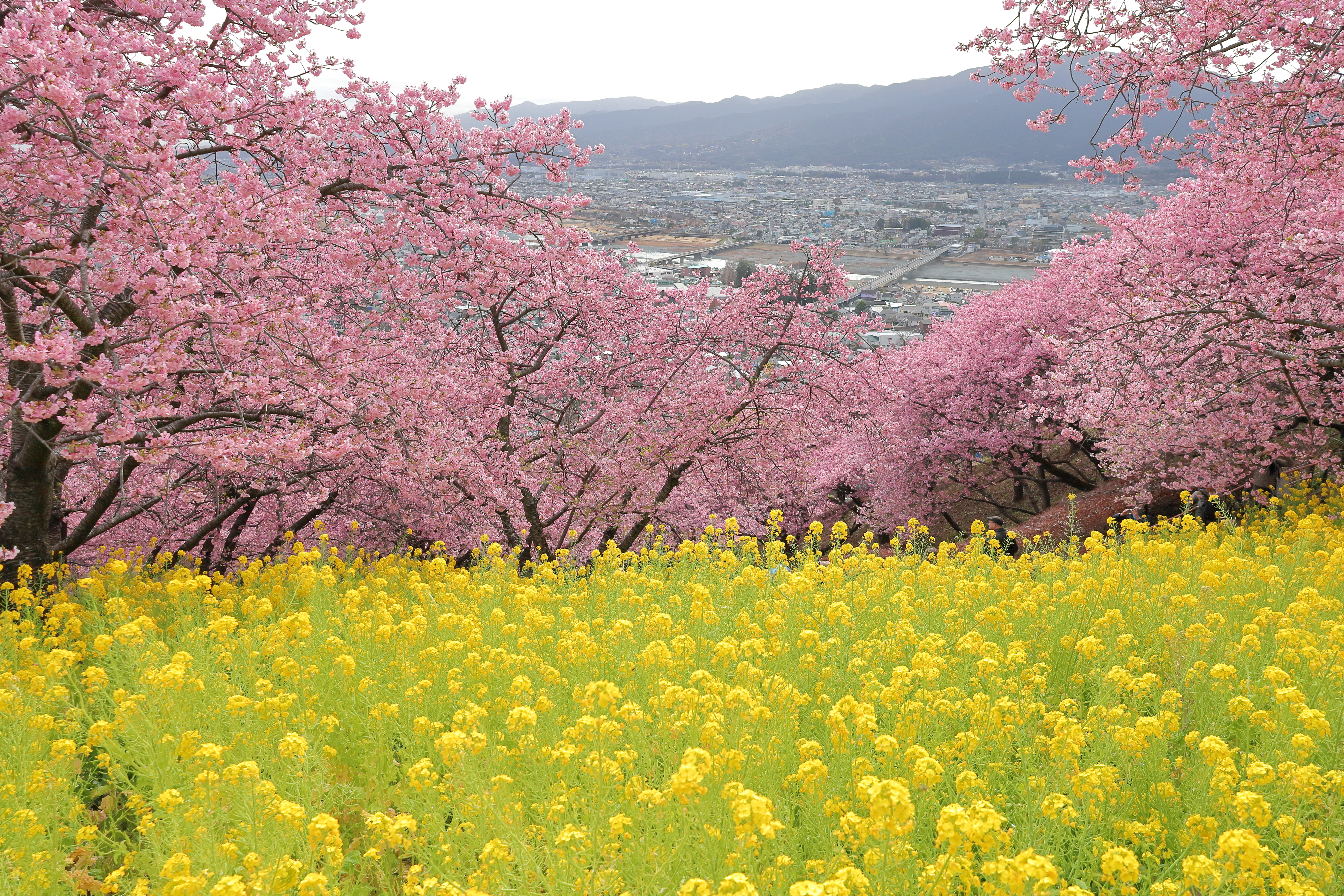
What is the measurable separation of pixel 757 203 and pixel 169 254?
59014 mm

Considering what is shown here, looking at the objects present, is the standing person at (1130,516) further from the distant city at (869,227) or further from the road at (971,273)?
the road at (971,273)

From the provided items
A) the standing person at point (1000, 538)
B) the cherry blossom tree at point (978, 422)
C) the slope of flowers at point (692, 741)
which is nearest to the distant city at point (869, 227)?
the cherry blossom tree at point (978, 422)

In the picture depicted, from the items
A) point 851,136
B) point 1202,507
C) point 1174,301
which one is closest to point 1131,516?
point 1202,507

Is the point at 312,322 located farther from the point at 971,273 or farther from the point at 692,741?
the point at 971,273

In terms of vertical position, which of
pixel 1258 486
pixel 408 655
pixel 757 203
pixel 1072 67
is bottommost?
pixel 1258 486

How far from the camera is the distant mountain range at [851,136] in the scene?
4840 inches

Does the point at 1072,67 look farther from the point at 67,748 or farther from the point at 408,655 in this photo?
the point at 67,748

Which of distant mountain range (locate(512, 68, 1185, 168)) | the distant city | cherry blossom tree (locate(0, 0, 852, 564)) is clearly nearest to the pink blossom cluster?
the distant city

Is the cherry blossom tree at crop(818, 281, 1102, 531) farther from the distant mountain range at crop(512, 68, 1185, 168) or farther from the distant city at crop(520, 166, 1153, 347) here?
the distant mountain range at crop(512, 68, 1185, 168)

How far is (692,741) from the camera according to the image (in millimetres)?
4191

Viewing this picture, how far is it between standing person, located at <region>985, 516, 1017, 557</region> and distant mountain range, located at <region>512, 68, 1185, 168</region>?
80.6 meters

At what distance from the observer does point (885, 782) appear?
112 inches

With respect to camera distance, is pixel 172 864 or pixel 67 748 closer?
pixel 172 864

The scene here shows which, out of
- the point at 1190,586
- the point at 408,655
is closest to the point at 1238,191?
the point at 1190,586
